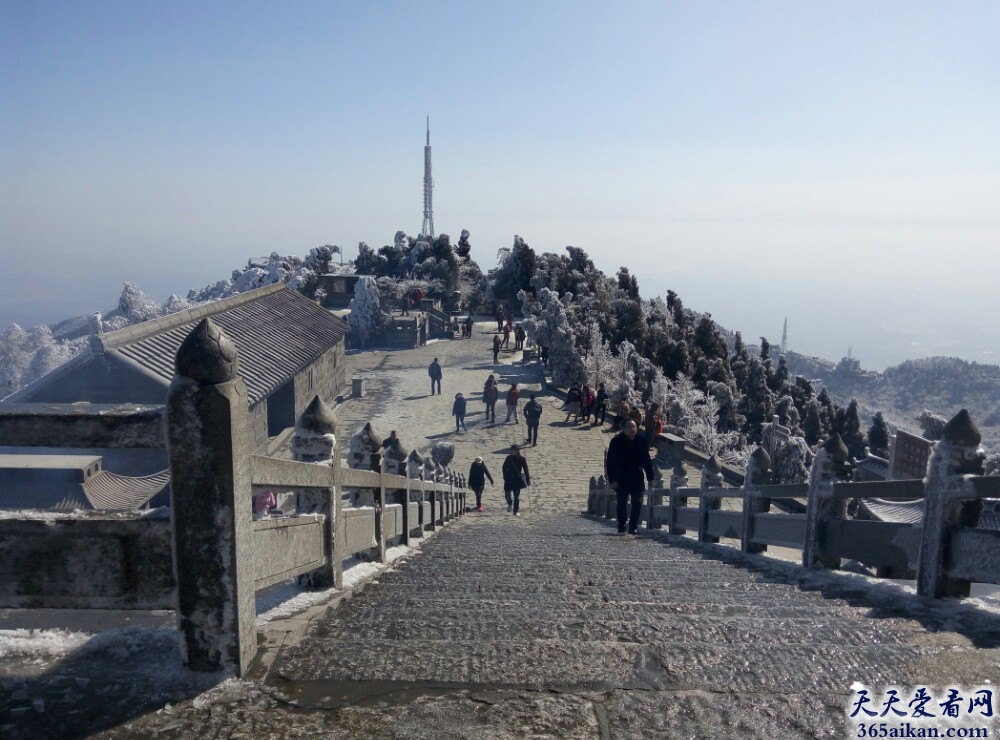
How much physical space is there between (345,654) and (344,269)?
55219mm

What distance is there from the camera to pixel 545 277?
148 ft

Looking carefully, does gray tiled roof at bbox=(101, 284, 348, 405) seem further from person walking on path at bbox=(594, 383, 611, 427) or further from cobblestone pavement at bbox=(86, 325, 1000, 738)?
person walking on path at bbox=(594, 383, 611, 427)

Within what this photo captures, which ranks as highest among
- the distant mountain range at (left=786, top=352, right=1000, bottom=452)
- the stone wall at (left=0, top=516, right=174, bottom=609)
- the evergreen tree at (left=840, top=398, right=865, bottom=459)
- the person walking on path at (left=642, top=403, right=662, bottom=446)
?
the stone wall at (left=0, top=516, right=174, bottom=609)

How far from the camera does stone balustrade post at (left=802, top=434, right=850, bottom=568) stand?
5711 mm

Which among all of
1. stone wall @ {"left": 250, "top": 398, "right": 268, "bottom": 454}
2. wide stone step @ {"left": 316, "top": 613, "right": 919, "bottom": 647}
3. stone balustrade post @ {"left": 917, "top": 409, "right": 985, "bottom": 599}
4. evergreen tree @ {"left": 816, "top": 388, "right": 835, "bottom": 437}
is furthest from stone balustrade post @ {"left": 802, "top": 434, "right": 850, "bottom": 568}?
evergreen tree @ {"left": 816, "top": 388, "right": 835, "bottom": 437}

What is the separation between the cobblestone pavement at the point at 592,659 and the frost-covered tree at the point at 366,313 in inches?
1367

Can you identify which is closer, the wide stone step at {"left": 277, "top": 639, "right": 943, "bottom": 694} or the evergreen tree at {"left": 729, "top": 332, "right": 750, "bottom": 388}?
the wide stone step at {"left": 277, "top": 639, "right": 943, "bottom": 694}

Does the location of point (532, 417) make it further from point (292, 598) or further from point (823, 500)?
point (292, 598)

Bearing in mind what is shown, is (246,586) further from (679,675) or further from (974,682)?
(974,682)

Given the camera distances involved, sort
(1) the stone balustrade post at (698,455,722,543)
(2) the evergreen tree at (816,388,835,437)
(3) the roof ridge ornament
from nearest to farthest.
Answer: (3) the roof ridge ornament < (1) the stone balustrade post at (698,455,722,543) < (2) the evergreen tree at (816,388,835,437)

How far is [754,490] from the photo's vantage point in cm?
711

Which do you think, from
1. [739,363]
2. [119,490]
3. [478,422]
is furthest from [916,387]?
[119,490]

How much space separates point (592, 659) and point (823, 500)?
3.51 metres

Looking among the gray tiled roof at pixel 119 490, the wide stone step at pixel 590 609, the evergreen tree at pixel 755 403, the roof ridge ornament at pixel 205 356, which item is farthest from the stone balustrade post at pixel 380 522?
the evergreen tree at pixel 755 403
